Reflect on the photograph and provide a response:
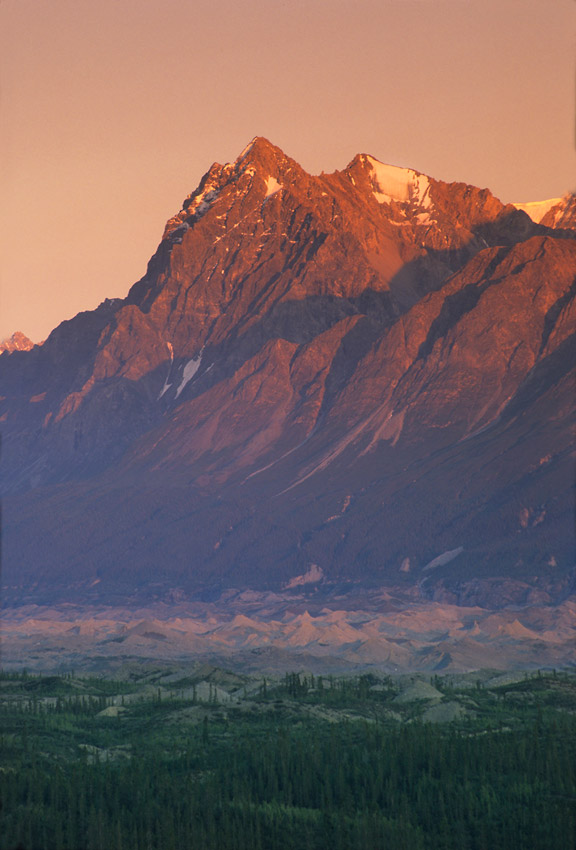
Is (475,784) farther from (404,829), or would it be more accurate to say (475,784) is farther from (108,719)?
(108,719)

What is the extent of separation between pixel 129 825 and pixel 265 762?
14514 millimetres

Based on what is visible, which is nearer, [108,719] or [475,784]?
[475,784]

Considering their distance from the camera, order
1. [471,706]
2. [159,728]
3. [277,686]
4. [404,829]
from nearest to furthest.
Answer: [404,829] < [159,728] < [471,706] < [277,686]

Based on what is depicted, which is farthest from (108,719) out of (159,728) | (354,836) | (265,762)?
(354,836)

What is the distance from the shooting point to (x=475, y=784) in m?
85.2

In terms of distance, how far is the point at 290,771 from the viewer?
291 feet

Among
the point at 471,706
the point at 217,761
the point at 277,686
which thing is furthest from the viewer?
the point at 277,686

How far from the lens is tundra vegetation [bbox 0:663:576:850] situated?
75.2 m

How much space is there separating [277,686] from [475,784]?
164 ft

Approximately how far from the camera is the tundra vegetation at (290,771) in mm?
75250

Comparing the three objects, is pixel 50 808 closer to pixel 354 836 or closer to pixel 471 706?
pixel 354 836

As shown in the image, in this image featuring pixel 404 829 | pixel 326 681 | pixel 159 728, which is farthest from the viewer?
pixel 326 681

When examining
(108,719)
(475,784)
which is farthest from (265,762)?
(108,719)

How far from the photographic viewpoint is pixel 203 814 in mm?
79062
